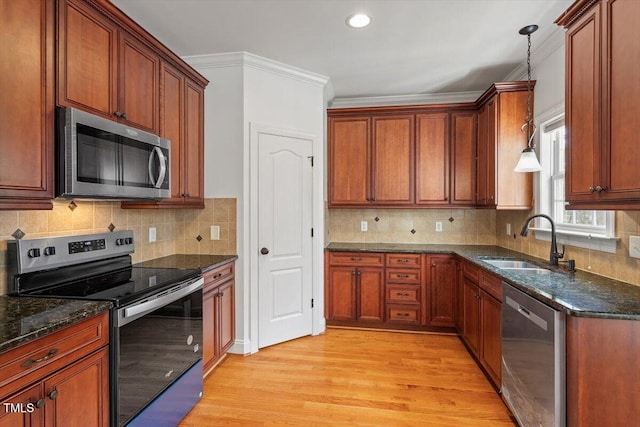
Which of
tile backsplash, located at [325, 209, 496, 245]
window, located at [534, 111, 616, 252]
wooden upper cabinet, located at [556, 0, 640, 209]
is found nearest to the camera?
wooden upper cabinet, located at [556, 0, 640, 209]

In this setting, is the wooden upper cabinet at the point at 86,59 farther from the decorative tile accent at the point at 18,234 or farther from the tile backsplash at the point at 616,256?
the tile backsplash at the point at 616,256

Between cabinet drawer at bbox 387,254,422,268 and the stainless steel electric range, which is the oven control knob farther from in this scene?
cabinet drawer at bbox 387,254,422,268

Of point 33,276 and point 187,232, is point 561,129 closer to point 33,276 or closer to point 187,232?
point 187,232

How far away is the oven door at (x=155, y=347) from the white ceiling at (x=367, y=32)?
192 centimetres

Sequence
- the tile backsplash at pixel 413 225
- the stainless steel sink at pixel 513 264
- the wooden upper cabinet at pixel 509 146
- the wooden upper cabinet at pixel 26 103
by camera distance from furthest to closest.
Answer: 1. the tile backsplash at pixel 413 225
2. the wooden upper cabinet at pixel 509 146
3. the stainless steel sink at pixel 513 264
4. the wooden upper cabinet at pixel 26 103

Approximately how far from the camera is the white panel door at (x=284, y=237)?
3.17 m

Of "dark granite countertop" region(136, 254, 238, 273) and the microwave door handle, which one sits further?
"dark granite countertop" region(136, 254, 238, 273)

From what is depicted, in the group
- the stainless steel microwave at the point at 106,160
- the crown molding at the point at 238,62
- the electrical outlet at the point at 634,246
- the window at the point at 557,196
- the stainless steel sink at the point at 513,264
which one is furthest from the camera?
the crown molding at the point at 238,62

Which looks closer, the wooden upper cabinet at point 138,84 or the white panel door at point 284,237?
the wooden upper cabinet at point 138,84

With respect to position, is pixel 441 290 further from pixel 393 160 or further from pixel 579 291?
pixel 579 291

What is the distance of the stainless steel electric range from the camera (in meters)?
1.62

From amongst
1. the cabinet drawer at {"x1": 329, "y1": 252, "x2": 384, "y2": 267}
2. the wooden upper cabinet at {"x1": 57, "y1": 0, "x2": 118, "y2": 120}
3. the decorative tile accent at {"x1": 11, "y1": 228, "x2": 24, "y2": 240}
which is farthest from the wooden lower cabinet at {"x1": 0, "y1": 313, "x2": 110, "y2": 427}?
the cabinet drawer at {"x1": 329, "y1": 252, "x2": 384, "y2": 267}

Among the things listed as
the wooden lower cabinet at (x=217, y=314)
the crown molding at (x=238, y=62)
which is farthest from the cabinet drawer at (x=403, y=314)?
the crown molding at (x=238, y=62)

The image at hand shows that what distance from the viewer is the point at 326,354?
122 inches
